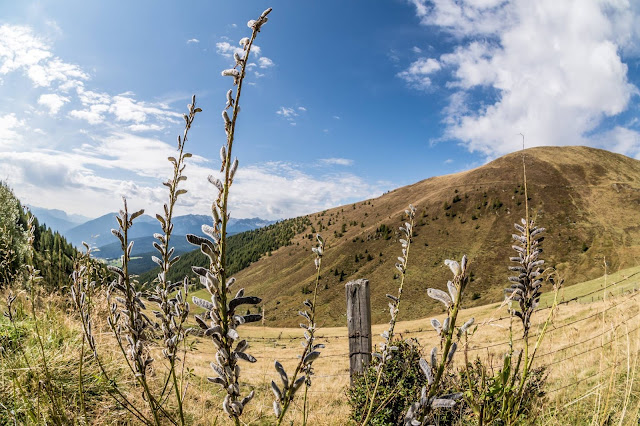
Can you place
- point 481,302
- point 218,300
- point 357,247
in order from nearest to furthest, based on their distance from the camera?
point 218,300
point 481,302
point 357,247

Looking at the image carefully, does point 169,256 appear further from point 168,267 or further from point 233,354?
point 233,354

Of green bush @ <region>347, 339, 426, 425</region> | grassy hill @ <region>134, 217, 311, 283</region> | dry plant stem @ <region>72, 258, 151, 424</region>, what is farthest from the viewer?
grassy hill @ <region>134, 217, 311, 283</region>

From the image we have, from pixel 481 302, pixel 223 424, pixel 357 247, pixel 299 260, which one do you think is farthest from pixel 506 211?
pixel 223 424

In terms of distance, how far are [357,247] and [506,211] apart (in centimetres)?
3107

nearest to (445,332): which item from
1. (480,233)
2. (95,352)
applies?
(95,352)

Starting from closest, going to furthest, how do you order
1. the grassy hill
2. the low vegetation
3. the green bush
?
the low vegetation
the green bush
the grassy hill

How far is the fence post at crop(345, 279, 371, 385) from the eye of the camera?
5.22 metres

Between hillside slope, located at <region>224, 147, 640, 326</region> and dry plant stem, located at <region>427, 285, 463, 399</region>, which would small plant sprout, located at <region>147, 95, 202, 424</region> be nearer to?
dry plant stem, located at <region>427, 285, 463, 399</region>

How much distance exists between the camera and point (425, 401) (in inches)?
37.3

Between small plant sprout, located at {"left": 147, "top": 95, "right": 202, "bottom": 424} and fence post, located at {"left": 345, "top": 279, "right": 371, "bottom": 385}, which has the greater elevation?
small plant sprout, located at {"left": 147, "top": 95, "right": 202, "bottom": 424}

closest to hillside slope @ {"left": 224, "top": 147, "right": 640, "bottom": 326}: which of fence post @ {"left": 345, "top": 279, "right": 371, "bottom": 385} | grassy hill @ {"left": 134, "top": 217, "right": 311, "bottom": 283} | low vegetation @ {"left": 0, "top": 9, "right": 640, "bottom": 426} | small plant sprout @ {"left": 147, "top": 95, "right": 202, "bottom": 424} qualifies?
grassy hill @ {"left": 134, "top": 217, "right": 311, "bottom": 283}

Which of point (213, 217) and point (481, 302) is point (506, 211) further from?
point (213, 217)

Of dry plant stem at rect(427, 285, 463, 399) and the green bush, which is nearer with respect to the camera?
dry plant stem at rect(427, 285, 463, 399)

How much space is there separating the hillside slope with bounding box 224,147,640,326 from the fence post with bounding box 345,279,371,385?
4059 centimetres
